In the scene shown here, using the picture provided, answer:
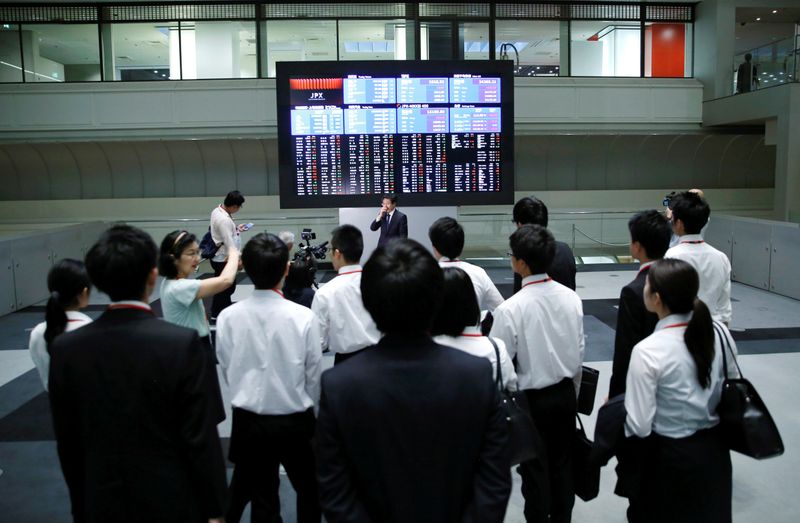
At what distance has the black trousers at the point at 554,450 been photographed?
3.03 meters

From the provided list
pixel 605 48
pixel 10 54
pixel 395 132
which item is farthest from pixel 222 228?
pixel 605 48

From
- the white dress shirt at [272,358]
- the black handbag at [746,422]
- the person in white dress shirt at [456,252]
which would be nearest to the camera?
the black handbag at [746,422]

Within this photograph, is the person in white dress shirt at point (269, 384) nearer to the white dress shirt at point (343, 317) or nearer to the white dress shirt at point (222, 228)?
the white dress shirt at point (343, 317)

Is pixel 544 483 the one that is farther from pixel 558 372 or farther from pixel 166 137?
pixel 166 137

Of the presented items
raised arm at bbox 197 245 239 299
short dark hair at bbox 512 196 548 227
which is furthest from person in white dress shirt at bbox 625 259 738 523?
short dark hair at bbox 512 196 548 227

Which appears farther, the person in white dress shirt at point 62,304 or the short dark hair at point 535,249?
the short dark hair at point 535,249

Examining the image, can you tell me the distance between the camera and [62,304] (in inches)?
118

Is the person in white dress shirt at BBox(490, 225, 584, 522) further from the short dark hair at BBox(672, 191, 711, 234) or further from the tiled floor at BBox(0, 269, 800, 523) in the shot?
the short dark hair at BBox(672, 191, 711, 234)

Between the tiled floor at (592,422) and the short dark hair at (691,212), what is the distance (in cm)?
147

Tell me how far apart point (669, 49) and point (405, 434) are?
1452 cm

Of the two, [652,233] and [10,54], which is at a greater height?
[10,54]

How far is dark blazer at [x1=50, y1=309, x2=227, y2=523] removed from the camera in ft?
6.58

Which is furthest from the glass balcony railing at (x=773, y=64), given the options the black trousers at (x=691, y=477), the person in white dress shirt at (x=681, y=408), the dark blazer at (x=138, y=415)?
the dark blazer at (x=138, y=415)

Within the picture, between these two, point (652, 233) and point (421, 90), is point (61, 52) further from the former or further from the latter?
point (652, 233)
